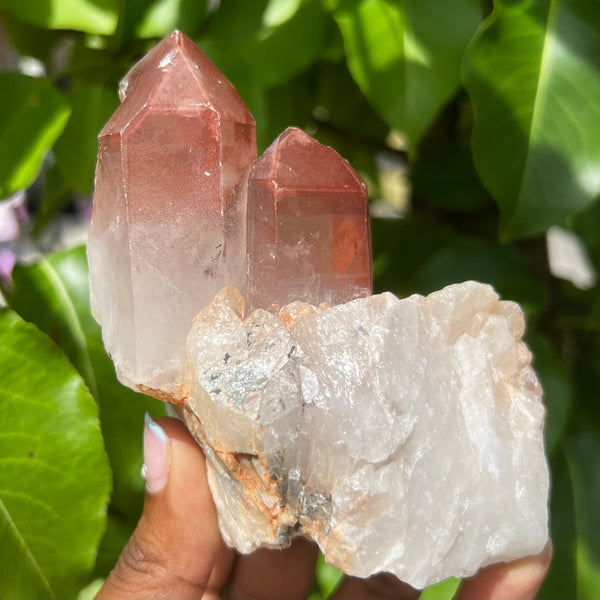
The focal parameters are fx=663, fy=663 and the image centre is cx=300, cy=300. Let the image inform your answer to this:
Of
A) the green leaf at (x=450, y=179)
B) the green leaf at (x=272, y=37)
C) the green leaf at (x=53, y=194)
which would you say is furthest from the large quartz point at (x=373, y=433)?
the green leaf at (x=53, y=194)

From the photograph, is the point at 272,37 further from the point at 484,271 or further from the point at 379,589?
the point at 379,589

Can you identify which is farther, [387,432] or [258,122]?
[258,122]

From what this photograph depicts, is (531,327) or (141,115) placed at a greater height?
(141,115)

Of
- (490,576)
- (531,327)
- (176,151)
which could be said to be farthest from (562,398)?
(176,151)

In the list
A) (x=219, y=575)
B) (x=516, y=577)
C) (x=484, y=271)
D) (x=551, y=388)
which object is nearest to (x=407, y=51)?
(x=484, y=271)

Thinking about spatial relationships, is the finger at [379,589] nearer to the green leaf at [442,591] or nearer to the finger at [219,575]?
the green leaf at [442,591]

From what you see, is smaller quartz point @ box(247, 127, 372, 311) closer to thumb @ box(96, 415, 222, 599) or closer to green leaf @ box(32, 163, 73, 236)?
thumb @ box(96, 415, 222, 599)

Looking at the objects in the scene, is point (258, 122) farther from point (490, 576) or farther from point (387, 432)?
point (490, 576)
